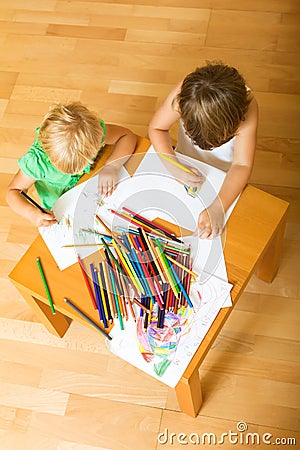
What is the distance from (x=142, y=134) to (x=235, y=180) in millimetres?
721

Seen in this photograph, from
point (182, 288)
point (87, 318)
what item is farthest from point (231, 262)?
point (87, 318)

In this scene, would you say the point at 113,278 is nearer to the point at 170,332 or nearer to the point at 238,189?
the point at 170,332

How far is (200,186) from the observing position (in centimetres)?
135

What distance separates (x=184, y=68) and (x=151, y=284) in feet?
3.65

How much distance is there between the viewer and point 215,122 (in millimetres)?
1216

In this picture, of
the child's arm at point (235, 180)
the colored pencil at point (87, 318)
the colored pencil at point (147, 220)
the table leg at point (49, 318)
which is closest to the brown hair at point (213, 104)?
the child's arm at point (235, 180)

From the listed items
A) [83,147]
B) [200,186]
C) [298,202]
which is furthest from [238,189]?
[298,202]

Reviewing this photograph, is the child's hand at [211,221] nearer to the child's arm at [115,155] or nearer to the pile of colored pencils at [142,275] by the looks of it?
the pile of colored pencils at [142,275]

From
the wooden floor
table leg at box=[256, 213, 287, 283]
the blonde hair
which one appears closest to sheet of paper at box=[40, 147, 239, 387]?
the blonde hair

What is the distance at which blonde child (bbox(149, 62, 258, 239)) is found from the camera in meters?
1.21

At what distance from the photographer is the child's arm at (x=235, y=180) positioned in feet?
4.21

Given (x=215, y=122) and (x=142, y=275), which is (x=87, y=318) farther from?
(x=215, y=122)

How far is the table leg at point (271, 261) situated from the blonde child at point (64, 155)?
0.43 m

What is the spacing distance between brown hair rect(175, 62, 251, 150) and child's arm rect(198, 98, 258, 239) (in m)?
0.11
